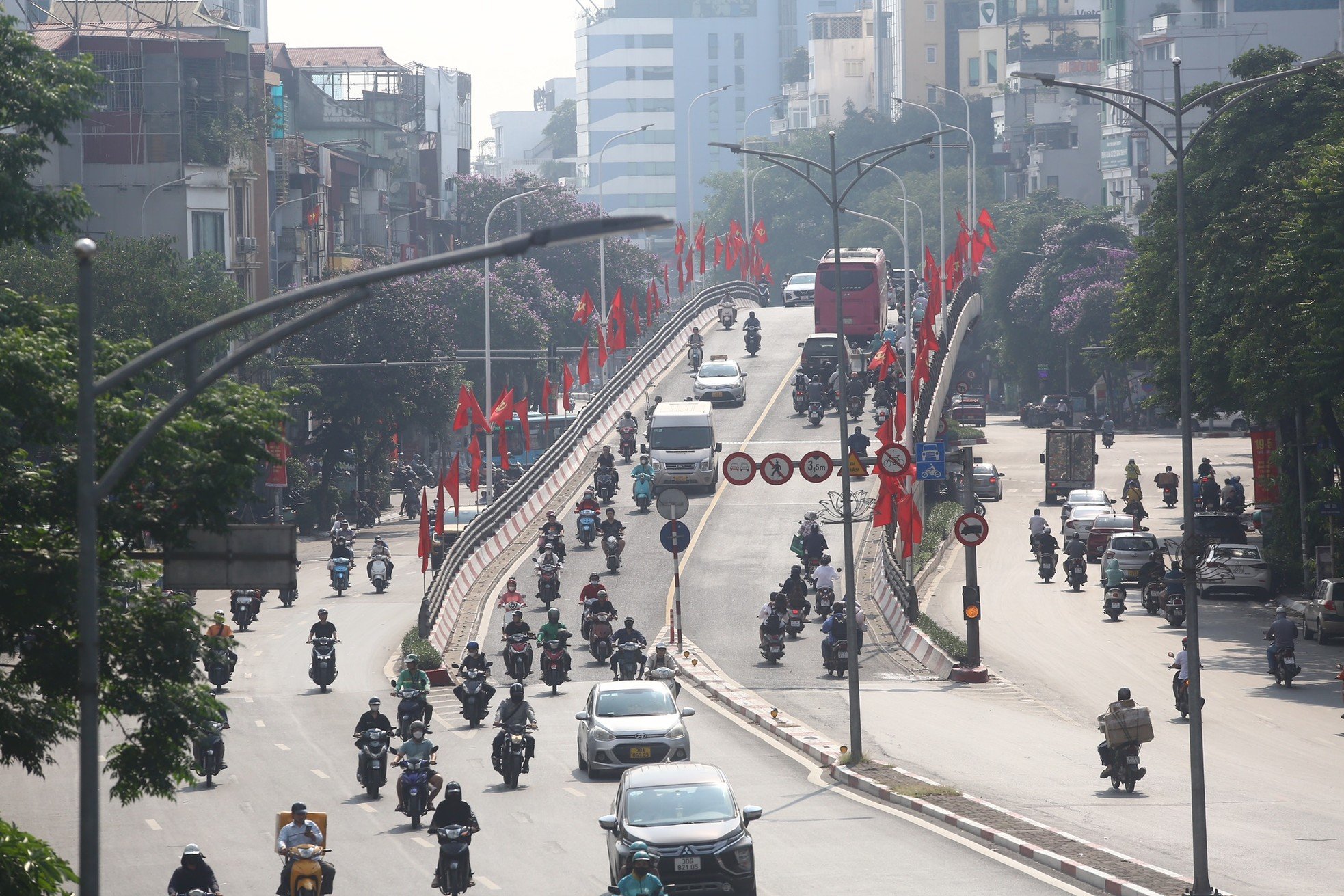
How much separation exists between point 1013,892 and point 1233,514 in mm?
38499

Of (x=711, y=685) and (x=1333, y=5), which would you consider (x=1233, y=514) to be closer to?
Answer: (x=711, y=685)

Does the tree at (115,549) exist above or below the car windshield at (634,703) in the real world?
above

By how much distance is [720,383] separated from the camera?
2643 inches

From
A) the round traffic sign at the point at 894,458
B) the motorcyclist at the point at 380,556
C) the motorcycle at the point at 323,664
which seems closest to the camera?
the motorcycle at the point at 323,664

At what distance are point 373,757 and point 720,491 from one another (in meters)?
32.2

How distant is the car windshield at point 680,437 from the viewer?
53.4 meters

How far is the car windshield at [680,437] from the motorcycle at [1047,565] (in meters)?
10.6

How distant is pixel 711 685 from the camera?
3359 cm

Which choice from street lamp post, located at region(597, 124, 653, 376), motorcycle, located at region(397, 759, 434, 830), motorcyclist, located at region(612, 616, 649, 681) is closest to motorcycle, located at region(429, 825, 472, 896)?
motorcycle, located at region(397, 759, 434, 830)

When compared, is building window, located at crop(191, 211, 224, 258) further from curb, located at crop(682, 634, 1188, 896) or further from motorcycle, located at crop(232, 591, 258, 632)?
curb, located at crop(682, 634, 1188, 896)

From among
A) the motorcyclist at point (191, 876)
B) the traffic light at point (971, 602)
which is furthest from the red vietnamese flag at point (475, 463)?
the motorcyclist at point (191, 876)

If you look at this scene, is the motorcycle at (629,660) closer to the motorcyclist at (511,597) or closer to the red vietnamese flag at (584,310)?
the motorcyclist at (511,597)

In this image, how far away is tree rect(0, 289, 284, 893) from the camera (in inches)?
645

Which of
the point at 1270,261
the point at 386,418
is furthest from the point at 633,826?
the point at 386,418
